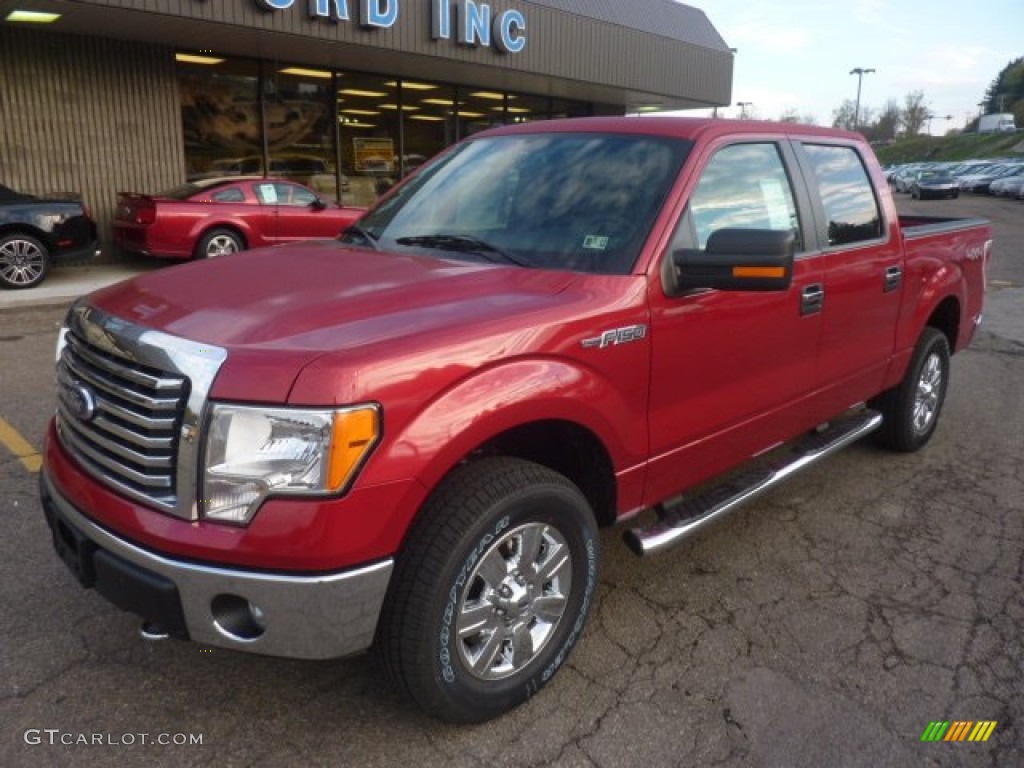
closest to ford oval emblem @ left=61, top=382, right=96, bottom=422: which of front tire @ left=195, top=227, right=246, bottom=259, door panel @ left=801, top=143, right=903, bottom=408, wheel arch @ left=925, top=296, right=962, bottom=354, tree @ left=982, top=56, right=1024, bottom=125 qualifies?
door panel @ left=801, top=143, right=903, bottom=408

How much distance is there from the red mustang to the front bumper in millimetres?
10817

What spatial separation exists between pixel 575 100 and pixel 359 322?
22.3 meters

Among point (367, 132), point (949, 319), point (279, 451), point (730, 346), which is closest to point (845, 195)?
point (730, 346)

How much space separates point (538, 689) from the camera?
270cm

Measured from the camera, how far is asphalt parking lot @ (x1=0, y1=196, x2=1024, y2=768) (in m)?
2.49

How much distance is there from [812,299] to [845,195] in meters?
0.82

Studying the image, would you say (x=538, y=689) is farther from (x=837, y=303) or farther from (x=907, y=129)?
(x=907, y=129)

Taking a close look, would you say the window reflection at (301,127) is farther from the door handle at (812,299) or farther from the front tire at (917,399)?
the door handle at (812,299)

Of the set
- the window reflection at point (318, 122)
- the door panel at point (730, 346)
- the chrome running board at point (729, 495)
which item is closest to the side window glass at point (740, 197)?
the door panel at point (730, 346)

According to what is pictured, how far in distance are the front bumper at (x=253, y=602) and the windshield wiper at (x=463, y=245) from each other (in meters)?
1.29

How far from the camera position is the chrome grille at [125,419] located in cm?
218

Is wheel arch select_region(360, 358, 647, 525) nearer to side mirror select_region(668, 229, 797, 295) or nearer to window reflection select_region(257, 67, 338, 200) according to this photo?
side mirror select_region(668, 229, 797, 295)

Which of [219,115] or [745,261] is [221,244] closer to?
[219,115]

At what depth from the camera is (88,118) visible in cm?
1362
